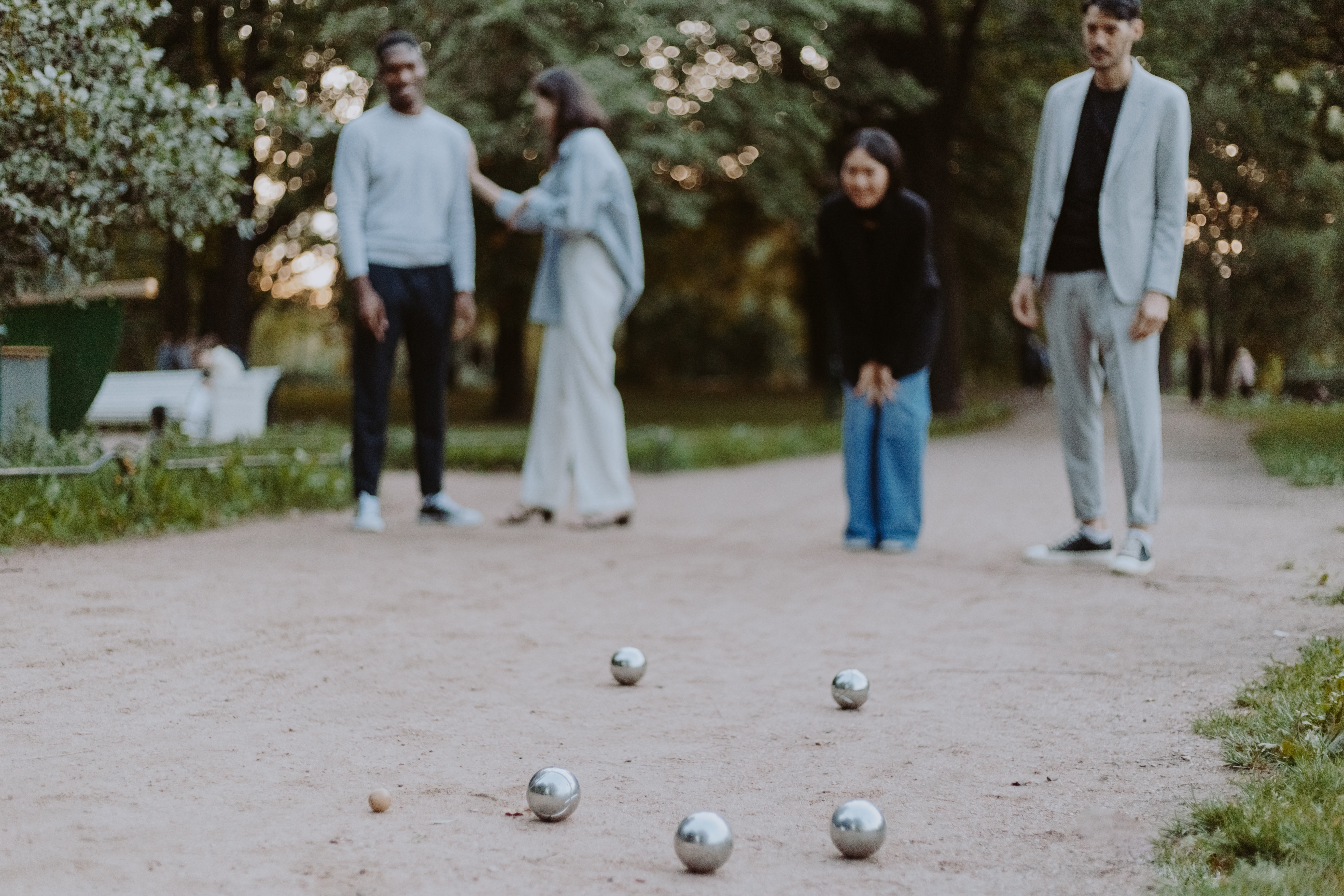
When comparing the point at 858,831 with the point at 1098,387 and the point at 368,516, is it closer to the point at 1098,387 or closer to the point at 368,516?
the point at 1098,387

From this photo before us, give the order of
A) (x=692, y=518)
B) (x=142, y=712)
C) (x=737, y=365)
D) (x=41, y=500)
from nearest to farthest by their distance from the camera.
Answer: (x=142, y=712) < (x=41, y=500) < (x=692, y=518) < (x=737, y=365)

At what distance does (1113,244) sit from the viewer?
6.37m

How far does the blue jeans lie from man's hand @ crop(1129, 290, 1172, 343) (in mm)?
1259

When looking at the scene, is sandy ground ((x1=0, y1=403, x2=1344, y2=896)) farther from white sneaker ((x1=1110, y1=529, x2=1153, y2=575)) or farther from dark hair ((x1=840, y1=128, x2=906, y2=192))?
dark hair ((x1=840, y1=128, x2=906, y2=192))

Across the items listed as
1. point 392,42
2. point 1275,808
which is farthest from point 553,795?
point 392,42

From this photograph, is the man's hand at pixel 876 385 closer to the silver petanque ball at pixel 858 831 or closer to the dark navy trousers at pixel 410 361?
the dark navy trousers at pixel 410 361

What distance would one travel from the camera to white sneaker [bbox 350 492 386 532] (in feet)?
24.7

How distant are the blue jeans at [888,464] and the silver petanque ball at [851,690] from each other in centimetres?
351

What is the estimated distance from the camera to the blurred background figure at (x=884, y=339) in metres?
7.34

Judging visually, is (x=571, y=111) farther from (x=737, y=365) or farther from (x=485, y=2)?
(x=737, y=365)

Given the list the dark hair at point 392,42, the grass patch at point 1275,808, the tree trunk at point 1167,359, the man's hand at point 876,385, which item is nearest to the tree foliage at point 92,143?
the dark hair at point 392,42

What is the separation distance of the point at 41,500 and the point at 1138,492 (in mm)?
5015

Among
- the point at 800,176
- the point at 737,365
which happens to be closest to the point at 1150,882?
the point at 800,176

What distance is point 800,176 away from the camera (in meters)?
18.9
